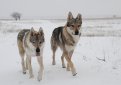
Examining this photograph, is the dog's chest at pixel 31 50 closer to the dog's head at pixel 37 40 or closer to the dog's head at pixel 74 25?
the dog's head at pixel 37 40

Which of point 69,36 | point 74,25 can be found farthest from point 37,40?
point 69,36

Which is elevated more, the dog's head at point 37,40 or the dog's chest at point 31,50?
the dog's head at point 37,40

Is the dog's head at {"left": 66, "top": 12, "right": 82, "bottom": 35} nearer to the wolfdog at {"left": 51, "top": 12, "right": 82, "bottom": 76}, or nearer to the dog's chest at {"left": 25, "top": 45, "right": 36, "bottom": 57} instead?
the wolfdog at {"left": 51, "top": 12, "right": 82, "bottom": 76}

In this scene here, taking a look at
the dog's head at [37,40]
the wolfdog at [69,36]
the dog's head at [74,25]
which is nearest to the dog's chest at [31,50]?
the dog's head at [37,40]

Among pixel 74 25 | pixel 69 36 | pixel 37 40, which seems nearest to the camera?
pixel 37 40

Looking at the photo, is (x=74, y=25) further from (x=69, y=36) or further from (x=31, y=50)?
(x=31, y=50)

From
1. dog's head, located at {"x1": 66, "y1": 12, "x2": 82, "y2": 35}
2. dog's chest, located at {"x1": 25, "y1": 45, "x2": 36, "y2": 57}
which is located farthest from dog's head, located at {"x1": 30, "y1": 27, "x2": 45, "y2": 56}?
dog's head, located at {"x1": 66, "y1": 12, "x2": 82, "y2": 35}

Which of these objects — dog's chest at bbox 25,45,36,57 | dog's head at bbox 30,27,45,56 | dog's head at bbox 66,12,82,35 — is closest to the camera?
dog's head at bbox 30,27,45,56

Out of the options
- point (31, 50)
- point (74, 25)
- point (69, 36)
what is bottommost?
point (31, 50)

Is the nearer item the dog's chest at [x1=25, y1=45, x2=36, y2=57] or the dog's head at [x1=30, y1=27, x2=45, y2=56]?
A: the dog's head at [x1=30, y1=27, x2=45, y2=56]

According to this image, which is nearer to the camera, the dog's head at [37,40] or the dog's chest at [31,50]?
the dog's head at [37,40]

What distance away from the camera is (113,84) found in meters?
6.38

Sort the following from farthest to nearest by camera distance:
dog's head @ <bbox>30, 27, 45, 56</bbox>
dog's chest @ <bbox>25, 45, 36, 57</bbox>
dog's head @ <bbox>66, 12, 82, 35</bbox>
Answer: dog's head @ <bbox>66, 12, 82, 35</bbox>
dog's chest @ <bbox>25, 45, 36, 57</bbox>
dog's head @ <bbox>30, 27, 45, 56</bbox>

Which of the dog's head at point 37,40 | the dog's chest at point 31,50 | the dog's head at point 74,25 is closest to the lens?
→ the dog's head at point 37,40
